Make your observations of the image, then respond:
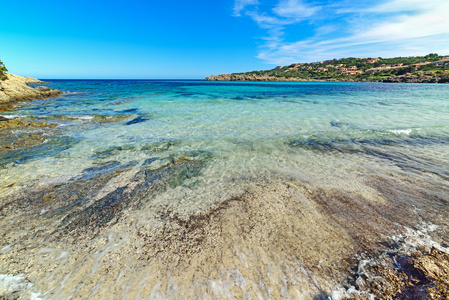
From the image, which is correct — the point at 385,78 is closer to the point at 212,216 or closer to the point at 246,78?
the point at 246,78

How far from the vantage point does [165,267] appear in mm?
2844

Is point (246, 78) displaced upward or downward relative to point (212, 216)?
upward

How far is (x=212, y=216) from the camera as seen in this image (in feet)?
12.8

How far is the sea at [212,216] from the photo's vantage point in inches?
105

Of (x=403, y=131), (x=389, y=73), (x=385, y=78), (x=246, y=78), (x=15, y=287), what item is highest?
(x=246, y=78)

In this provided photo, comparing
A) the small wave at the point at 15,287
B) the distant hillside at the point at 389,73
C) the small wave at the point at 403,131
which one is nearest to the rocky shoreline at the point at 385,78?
the distant hillside at the point at 389,73

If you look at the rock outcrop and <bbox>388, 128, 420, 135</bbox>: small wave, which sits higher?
the rock outcrop

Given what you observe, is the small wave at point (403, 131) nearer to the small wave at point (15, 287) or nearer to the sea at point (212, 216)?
the sea at point (212, 216)

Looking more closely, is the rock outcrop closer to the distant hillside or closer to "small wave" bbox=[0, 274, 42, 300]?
the distant hillside

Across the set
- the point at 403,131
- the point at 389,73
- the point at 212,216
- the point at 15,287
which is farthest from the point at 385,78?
the point at 15,287

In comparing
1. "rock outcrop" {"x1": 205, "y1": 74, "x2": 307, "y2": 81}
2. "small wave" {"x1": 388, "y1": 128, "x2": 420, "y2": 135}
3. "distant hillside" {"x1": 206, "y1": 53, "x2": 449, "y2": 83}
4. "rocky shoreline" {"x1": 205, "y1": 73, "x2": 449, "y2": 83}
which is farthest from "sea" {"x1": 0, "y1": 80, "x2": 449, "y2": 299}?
"rock outcrop" {"x1": 205, "y1": 74, "x2": 307, "y2": 81}

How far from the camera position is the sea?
8.76ft

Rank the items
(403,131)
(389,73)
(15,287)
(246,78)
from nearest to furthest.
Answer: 1. (15,287)
2. (403,131)
3. (389,73)
4. (246,78)

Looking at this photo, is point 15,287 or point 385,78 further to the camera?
point 385,78
